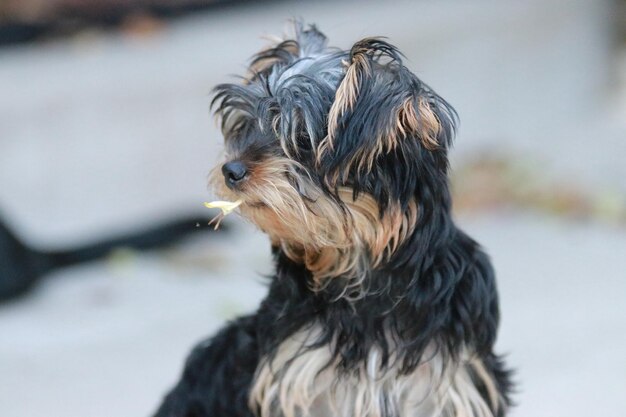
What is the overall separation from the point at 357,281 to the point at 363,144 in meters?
0.51

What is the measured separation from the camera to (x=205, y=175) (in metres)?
7.14

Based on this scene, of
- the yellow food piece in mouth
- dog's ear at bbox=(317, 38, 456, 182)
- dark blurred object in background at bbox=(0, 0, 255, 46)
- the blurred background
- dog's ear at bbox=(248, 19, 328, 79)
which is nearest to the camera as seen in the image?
dog's ear at bbox=(317, 38, 456, 182)

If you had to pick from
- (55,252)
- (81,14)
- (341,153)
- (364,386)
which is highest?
(81,14)

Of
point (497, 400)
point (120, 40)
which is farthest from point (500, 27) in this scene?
point (497, 400)

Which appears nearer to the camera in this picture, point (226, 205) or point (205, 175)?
point (226, 205)

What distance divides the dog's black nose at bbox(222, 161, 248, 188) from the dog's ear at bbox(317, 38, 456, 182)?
20 centimetres

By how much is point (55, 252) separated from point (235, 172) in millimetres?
3467

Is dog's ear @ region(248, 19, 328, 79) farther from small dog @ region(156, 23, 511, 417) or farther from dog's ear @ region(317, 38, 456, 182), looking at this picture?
dog's ear @ region(317, 38, 456, 182)

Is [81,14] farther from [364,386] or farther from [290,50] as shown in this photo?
[364,386]

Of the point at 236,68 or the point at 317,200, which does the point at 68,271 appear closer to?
the point at 236,68

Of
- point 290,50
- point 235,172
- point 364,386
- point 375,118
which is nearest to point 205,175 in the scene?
point 290,50

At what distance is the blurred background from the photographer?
5578 millimetres

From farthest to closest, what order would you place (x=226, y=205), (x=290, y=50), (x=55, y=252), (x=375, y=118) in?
(x=55, y=252), (x=290, y=50), (x=226, y=205), (x=375, y=118)

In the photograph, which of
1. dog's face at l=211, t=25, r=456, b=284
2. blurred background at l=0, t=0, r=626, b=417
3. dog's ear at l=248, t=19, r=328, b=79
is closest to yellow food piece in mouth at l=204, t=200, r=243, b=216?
dog's face at l=211, t=25, r=456, b=284
